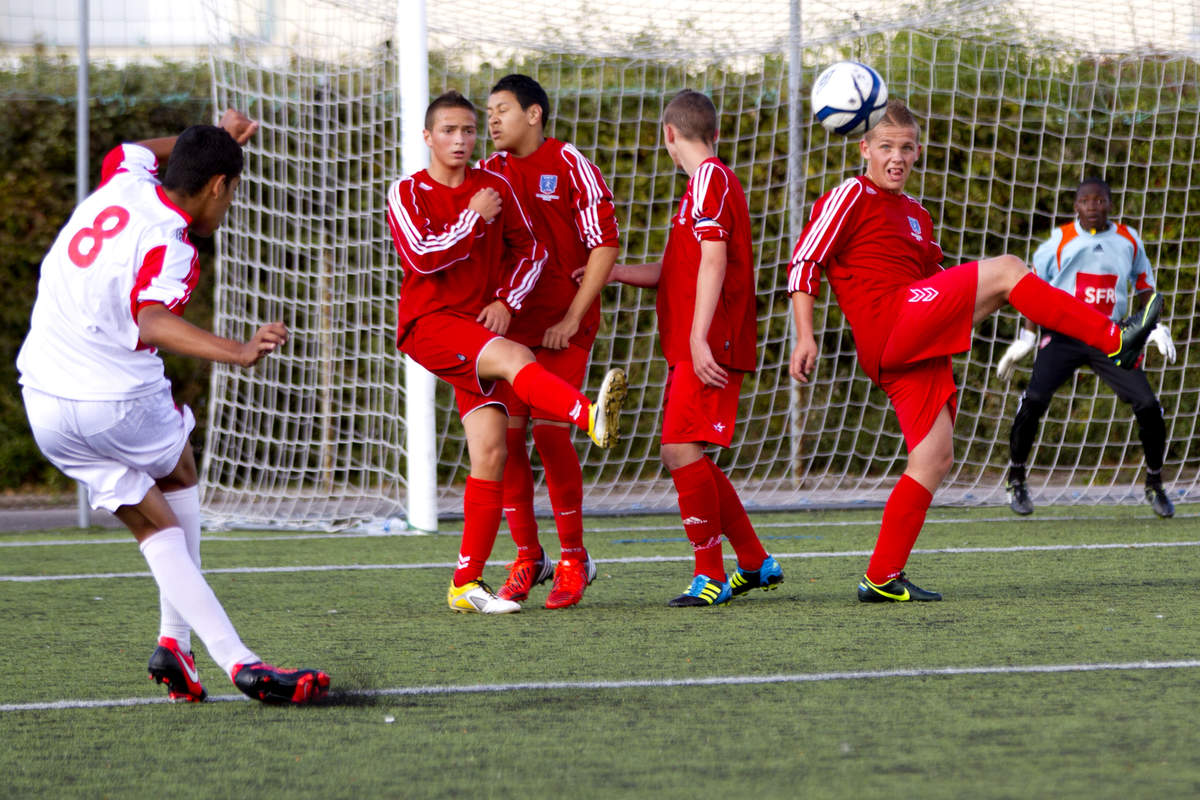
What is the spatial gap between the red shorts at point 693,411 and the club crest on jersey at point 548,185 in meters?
0.79

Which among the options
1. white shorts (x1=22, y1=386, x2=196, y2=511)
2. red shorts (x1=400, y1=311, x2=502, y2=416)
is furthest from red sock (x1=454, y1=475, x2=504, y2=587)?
white shorts (x1=22, y1=386, x2=196, y2=511)

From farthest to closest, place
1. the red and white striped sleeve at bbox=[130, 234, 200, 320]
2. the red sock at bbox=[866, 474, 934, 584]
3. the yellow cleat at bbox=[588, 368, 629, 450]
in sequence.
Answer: the red sock at bbox=[866, 474, 934, 584]
the yellow cleat at bbox=[588, 368, 629, 450]
the red and white striped sleeve at bbox=[130, 234, 200, 320]

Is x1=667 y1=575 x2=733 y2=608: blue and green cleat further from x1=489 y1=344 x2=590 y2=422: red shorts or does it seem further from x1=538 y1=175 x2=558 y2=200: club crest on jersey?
x1=538 y1=175 x2=558 y2=200: club crest on jersey

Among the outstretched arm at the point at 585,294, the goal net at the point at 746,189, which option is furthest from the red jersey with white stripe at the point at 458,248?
the goal net at the point at 746,189

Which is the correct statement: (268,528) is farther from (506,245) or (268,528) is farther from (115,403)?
(115,403)

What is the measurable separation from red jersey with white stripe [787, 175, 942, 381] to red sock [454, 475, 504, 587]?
1.23 metres

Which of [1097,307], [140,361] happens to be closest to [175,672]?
[140,361]

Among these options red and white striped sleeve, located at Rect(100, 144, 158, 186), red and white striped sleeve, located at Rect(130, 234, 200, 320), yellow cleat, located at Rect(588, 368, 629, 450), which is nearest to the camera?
red and white striped sleeve, located at Rect(130, 234, 200, 320)

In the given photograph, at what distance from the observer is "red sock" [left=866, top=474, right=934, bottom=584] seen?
472cm

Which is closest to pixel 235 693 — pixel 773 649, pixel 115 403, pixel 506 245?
pixel 115 403

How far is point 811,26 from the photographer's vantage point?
9047 millimetres

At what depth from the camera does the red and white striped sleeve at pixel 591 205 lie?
495 cm

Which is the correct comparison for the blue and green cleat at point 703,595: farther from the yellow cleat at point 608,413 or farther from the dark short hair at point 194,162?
the dark short hair at point 194,162

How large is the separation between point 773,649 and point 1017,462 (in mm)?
4215
